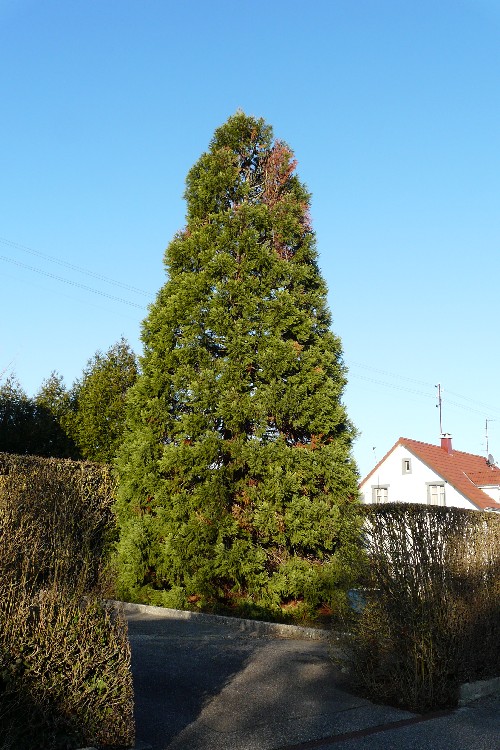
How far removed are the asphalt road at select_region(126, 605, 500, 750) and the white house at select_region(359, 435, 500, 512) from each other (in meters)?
27.1

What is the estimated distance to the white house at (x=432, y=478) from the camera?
118 feet

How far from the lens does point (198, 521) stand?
540 inches

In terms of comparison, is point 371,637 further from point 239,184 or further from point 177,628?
point 239,184

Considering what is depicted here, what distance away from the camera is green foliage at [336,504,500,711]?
779 centimetres

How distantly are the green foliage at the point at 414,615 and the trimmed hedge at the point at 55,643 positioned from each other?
326cm

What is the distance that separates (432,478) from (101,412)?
64.5 feet

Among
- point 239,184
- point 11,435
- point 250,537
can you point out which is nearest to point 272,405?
point 250,537

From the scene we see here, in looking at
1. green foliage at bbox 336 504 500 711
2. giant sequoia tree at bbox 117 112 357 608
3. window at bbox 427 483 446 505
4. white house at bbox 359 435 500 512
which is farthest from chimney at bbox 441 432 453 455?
green foliage at bbox 336 504 500 711

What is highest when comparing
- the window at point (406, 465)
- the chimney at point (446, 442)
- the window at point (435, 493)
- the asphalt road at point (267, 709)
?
the chimney at point (446, 442)

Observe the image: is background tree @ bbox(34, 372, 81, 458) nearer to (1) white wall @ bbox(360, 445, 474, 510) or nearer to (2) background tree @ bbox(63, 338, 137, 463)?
(2) background tree @ bbox(63, 338, 137, 463)

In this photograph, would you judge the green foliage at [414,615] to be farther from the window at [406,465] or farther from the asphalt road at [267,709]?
the window at [406,465]

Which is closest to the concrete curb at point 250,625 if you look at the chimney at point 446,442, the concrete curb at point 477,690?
the concrete curb at point 477,690

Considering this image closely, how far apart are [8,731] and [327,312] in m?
11.6

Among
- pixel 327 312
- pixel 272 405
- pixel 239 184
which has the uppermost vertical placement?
pixel 239 184
